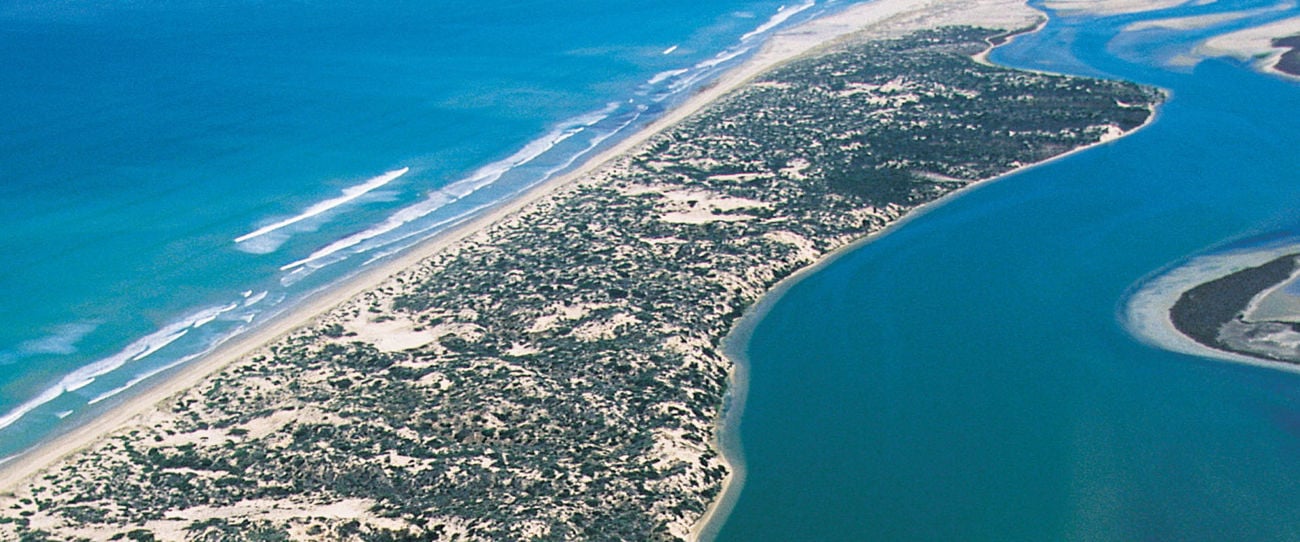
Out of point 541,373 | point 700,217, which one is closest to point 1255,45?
point 700,217

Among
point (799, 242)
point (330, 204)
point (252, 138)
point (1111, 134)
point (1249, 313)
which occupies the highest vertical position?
point (252, 138)

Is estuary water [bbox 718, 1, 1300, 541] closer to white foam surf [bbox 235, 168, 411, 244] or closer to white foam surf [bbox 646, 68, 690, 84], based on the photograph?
white foam surf [bbox 235, 168, 411, 244]

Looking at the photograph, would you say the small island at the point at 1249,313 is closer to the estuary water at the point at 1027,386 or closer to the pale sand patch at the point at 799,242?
the estuary water at the point at 1027,386

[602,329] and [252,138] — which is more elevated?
[252,138]

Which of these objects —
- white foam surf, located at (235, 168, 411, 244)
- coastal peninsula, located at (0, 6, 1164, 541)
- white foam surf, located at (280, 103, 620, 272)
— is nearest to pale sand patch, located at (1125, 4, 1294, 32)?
coastal peninsula, located at (0, 6, 1164, 541)

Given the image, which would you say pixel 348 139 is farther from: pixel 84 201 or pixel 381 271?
pixel 381 271

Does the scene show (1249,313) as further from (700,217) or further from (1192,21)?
(1192,21)
